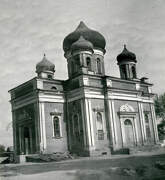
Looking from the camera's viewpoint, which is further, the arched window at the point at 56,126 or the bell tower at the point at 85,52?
the bell tower at the point at 85,52

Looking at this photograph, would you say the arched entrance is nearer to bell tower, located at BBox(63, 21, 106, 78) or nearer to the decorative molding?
the decorative molding

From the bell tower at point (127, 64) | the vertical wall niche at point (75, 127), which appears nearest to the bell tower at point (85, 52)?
the bell tower at point (127, 64)

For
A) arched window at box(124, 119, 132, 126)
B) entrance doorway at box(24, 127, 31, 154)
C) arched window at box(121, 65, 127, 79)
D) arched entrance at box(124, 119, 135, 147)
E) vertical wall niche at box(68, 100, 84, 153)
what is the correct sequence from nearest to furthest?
vertical wall niche at box(68, 100, 84, 153)
entrance doorway at box(24, 127, 31, 154)
arched entrance at box(124, 119, 135, 147)
arched window at box(124, 119, 132, 126)
arched window at box(121, 65, 127, 79)

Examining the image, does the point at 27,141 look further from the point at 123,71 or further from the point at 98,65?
the point at 123,71

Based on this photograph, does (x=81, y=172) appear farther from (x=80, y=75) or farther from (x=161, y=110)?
(x=161, y=110)

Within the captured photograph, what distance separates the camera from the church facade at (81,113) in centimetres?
2689

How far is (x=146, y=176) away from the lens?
1279cm

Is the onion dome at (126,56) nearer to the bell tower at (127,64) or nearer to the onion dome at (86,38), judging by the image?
the bell tower at (127,64)

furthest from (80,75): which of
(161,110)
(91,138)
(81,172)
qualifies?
(161,110)

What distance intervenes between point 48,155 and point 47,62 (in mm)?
14701

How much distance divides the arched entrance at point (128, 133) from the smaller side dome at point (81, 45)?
8.17 meters

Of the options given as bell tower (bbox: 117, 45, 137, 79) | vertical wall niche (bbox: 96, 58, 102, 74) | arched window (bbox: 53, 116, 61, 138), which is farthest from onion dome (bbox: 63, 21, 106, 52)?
arched window (bbox: 53, 116, 61, 138)

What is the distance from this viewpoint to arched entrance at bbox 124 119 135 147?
28931 millimetres

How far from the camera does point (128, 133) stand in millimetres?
29297
